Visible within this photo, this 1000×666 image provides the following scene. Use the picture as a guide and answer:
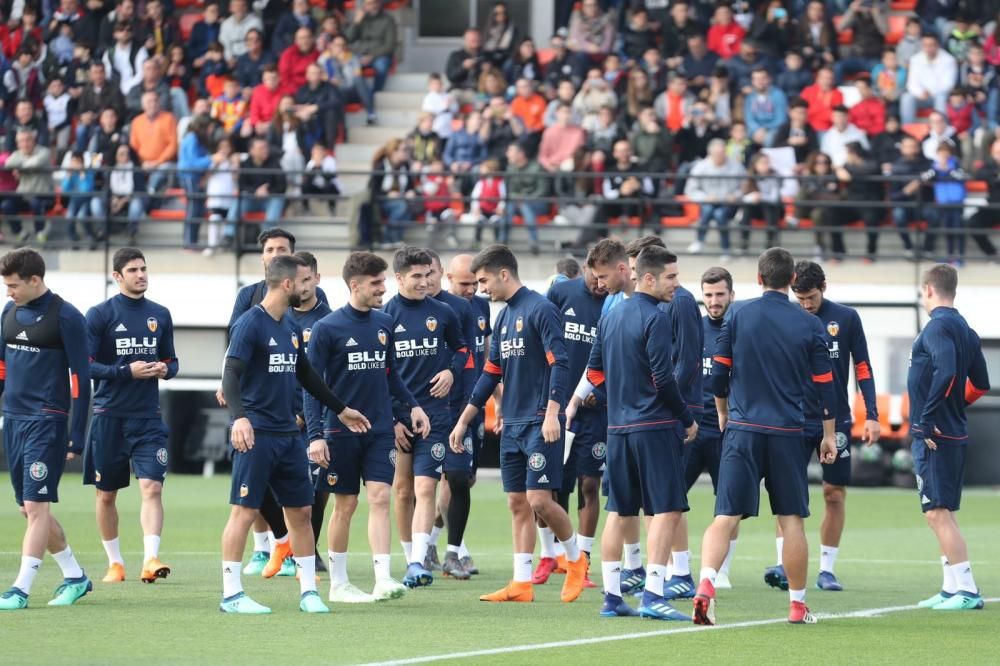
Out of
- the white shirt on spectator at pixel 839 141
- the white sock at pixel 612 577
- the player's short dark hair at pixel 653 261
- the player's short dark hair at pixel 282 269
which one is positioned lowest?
the white sock at pixel 612 577

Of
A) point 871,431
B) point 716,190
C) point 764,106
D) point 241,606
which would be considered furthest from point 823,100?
point 241,606

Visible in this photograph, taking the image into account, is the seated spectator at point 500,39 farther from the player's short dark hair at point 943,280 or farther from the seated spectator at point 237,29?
the player's short dark hair at point 943,280

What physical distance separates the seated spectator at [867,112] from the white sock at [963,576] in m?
14.4

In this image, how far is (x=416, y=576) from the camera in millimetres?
12547

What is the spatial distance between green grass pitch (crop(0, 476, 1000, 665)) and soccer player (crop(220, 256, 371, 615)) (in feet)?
1.21

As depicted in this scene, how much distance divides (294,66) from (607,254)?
58.0 ft

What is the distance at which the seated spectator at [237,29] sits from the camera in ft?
94.6

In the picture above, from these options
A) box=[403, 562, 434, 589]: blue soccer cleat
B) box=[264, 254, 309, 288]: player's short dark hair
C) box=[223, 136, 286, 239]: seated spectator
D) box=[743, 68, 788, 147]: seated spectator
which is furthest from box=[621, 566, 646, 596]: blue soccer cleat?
box=[743, 68, 788, 147]: seated spectator

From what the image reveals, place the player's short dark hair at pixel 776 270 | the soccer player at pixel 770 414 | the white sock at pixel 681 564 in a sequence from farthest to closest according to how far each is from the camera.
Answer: the white sock at pixel 681 564 < the player's short dark hair at pixel 776 270 < the soccer player at pixel 770 414

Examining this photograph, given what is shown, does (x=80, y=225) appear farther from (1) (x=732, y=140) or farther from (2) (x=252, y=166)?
(1) (x=732, y=140)

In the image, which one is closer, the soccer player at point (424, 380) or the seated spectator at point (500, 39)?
the soccer player at point (424, 380)

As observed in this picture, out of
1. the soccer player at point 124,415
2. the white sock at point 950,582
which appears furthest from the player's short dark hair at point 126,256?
the white sock at point 950,582

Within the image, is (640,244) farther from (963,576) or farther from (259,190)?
(259,190)

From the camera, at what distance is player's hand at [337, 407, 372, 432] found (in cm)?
1100
